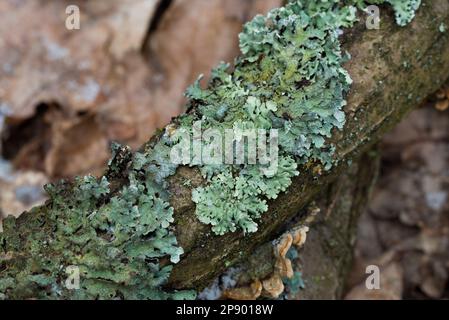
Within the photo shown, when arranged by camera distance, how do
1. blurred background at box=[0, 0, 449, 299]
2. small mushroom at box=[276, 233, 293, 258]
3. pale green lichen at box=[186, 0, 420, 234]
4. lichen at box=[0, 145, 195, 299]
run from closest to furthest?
lichen at box=[0, 145, 195, 299]
pale green lichen at box=[186, 0, 420, 234]
small mushroom at box=[276, 233, 293, 258]
blurred background at box=[0, 0, 449, 299]

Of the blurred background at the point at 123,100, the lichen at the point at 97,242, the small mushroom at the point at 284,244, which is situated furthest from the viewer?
the blurred background at the point at 123,100

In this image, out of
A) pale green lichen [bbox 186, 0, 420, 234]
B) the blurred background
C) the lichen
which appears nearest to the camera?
the lichen

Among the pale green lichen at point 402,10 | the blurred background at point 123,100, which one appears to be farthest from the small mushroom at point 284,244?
the blurred background at point 123,100

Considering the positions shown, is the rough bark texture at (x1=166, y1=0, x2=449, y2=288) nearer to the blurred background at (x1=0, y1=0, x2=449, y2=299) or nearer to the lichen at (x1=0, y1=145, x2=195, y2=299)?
the lichen at (x1=0, y1=145, x2=195, y2=299)

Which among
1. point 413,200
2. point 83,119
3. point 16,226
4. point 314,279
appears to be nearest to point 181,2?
point 83,119

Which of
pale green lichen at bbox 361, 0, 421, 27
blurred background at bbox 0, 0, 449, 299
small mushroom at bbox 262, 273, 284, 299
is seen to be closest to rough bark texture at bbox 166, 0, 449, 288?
pale green lichen at bbox 361, 0, 421, 27

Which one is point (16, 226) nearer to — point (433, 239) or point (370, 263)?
point (370, 263)

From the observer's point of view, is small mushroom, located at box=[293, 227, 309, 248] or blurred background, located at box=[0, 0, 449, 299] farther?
blurred background, located at box=[0, 0, 449, 299]

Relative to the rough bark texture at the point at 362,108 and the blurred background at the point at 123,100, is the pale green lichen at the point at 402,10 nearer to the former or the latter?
the rough bark texture at the point at 362,108

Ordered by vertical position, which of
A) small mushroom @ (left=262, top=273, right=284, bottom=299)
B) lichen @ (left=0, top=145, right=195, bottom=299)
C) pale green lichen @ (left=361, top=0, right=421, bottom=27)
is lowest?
small mushroom @ (left=262, top=273, right=284, bottom=299)
